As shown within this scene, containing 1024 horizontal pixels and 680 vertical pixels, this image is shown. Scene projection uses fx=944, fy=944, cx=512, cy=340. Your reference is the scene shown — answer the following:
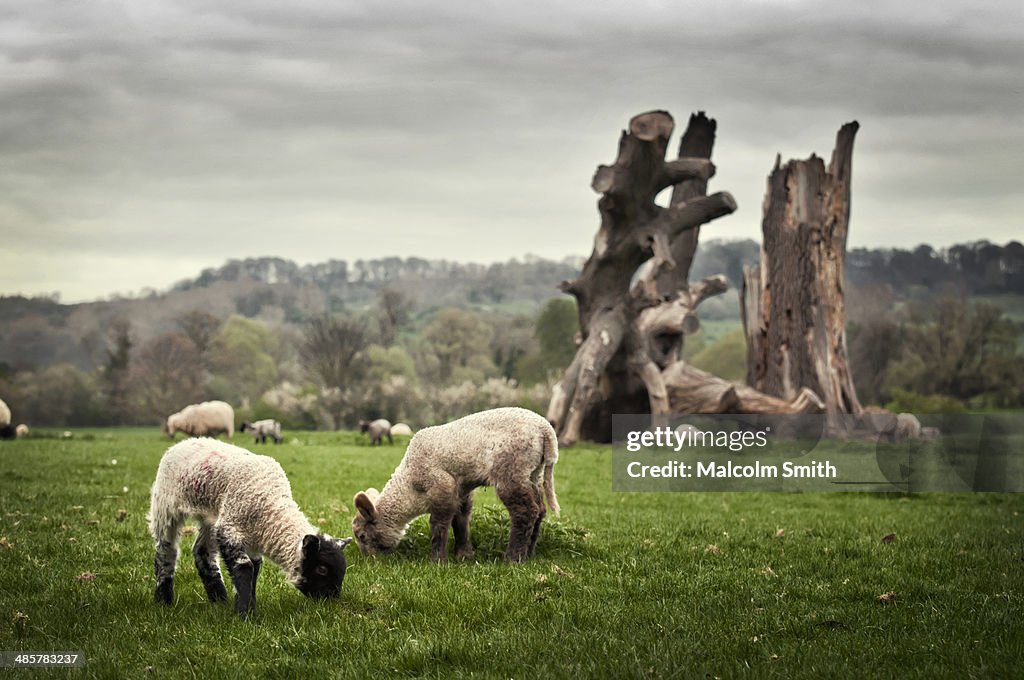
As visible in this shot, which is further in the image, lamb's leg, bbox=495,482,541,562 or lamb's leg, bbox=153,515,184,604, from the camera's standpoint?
lamb's leg, bbox=495,482,541,562

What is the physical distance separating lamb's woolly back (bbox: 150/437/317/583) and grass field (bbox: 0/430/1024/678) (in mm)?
556

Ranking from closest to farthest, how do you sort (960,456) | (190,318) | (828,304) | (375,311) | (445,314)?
1. (960,456)
2. (828,304)
3. (190,318)
4. (445,314)
5. (375,311)

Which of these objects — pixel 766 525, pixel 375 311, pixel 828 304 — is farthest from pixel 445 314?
pixel 766 525

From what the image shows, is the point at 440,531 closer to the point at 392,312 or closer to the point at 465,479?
the point at 465,479

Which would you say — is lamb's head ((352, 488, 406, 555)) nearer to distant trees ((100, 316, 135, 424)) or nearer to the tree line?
the tree line

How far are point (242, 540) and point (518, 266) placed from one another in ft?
287

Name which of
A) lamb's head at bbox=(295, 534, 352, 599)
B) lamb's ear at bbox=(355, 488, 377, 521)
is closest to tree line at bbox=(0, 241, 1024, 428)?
lamb's ear at bbox=(355, 488, 377, 521)

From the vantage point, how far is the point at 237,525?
6.90 meters

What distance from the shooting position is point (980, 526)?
479 inches

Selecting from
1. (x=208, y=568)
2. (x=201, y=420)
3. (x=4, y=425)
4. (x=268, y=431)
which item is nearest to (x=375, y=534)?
(x=208, y=568)

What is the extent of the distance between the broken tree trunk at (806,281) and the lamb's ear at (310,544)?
865 inches

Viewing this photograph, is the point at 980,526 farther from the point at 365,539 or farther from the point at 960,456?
the point at 365,539

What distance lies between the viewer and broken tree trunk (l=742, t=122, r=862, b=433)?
27.0 m

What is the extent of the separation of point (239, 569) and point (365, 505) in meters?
2.05
